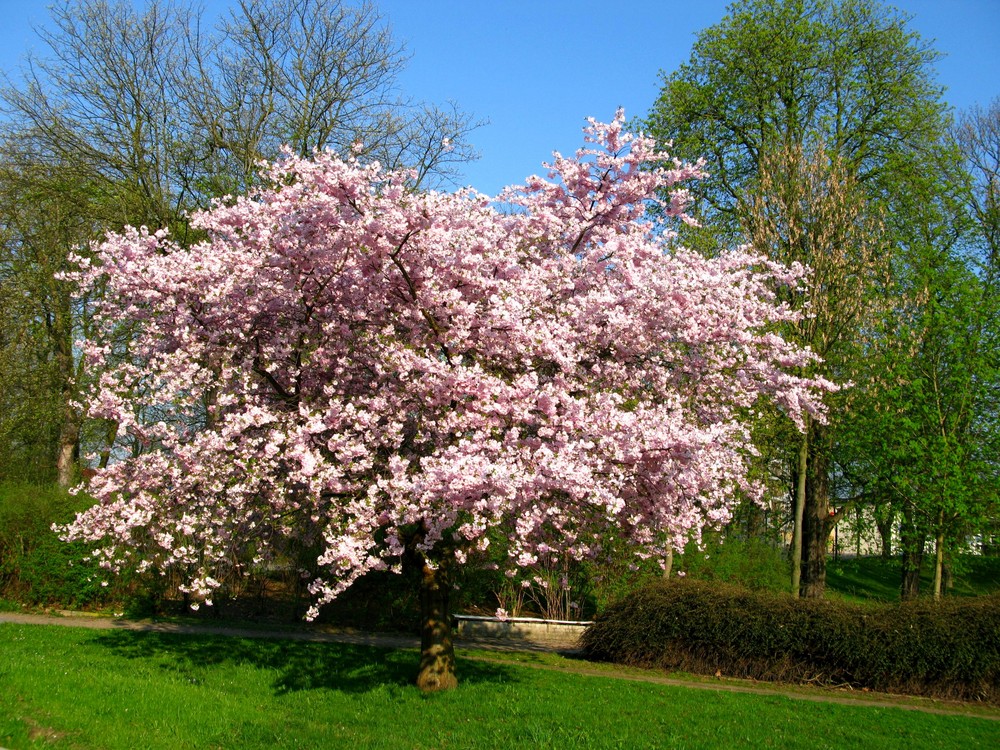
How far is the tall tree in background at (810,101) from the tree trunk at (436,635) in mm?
14498

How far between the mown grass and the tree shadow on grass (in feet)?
0.13

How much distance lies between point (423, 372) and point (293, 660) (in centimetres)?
560

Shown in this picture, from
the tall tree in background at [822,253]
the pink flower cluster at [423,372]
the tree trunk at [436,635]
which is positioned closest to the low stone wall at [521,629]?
the tall tree in background at [822,253]

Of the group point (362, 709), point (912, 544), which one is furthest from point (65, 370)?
point (912, 544)

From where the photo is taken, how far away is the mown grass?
7.82 m

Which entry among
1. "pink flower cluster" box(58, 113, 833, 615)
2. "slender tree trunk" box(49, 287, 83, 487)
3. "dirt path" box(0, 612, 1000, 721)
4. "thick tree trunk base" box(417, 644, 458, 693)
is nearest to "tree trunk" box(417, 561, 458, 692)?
"thick tree trunk base" box(417, 644, 458, 693)

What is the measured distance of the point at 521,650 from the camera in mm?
14258

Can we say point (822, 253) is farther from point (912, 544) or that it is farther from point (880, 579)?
point (880, 579)

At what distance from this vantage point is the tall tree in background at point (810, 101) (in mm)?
22484

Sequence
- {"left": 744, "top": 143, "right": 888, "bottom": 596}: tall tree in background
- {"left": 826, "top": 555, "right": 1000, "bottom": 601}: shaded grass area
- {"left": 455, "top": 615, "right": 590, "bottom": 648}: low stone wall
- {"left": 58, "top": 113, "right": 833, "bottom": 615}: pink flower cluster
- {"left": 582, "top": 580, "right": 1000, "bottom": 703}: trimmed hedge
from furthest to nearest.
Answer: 1. {"left": 826, "top": 555, "right": 1000, "bottom": 601}: shaded grass area
2. {"left": 744, "top": 143, "right": 888, "bottom": 596}: tall tree in background
3. {"left": 455, "top": 615, "right": 590, "bottom": 648}: low stone wall
4. {"left": 582, "top": 580, "right": 1000, "bottom": 703}: trimmed hedge
5. {"left": 58, "top": 113, "right": 833, "bottom": 615}: pink flower cluster

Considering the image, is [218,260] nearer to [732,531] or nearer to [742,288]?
[742,288]

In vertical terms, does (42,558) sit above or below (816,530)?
below

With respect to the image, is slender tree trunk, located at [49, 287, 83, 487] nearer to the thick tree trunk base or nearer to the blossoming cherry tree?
the blossoming cherry tree

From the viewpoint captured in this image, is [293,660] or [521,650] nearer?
[293,660]
